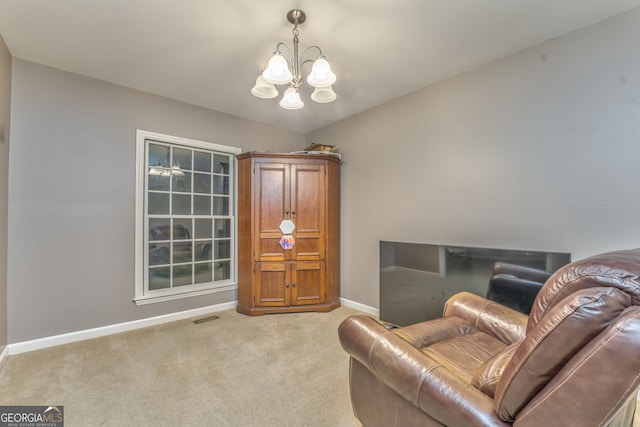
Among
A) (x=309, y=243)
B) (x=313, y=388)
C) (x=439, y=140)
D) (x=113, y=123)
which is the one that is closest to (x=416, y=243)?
(x=439, y=140)

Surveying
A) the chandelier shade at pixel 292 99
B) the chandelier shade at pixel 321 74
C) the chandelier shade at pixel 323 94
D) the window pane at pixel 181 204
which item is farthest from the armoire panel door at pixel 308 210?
the chandelier shade at pixel 321 74

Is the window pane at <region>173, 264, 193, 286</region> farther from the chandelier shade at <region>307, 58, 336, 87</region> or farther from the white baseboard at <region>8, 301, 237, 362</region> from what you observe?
the chandelier shade at <region>307, 58, 336, 87</region>

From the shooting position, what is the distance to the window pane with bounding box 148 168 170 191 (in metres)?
3.18

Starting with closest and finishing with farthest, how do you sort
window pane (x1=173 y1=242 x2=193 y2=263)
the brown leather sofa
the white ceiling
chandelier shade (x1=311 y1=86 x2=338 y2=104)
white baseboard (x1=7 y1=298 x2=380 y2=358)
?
the brown leather sofa < the white ceiling < chandelier shade (x1=311 y1=86 x2=338 y2=104) < white baseboard (x1=7 y1=298 x2=380 y2=358) < window pane (x1=173 y1=242 x2=193 y2=263)

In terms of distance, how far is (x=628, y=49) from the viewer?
1875 millimetres

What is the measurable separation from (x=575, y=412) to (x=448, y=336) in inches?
40.1

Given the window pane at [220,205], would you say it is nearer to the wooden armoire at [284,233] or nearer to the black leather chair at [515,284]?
the wooden armoire at [284,233]

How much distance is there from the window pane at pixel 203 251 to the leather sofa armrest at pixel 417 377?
2630 mm

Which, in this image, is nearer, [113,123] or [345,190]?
[113,123]

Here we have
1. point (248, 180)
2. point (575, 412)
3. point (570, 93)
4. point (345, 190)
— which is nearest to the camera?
point (575, 412)

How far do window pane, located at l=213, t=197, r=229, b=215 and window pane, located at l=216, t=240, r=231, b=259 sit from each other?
1.29ft

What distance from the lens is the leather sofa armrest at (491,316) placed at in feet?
5.62

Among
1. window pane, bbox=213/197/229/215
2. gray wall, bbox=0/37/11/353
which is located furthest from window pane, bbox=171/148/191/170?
gray wall, bbox=0/37/11/353

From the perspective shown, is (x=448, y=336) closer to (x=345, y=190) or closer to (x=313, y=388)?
(x=313, y=388)
